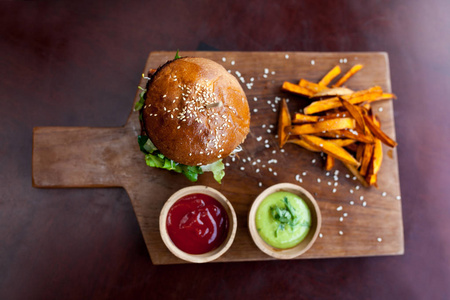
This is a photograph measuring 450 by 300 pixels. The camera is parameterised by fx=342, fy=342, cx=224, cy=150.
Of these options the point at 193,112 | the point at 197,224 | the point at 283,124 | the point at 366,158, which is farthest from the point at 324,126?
the point at 197,224

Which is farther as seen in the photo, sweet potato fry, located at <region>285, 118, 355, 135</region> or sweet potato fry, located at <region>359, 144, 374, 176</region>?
sweet potato fry, located at <region>359, 144, 374, 176</region>

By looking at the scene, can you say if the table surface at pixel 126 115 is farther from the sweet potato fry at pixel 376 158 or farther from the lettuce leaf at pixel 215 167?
the lettuce leaf at pixel 215 167

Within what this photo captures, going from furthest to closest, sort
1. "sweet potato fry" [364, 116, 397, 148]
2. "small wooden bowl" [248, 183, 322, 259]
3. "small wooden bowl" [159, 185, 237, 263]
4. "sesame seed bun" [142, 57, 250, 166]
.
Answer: "sweet potato fry" [364, 116, 397, 148] → "small wooden bowl" [248, 183, 322, 259] → "small wooden bowl" [159, 185, 237, 263] → "sesame seed bun" [142, 57, 250, 166]

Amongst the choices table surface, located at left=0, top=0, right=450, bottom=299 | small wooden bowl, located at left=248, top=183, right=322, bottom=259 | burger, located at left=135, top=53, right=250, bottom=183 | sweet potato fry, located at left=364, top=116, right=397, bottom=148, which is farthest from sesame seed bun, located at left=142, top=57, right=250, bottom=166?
sweet potato fry, located at left=364, top=116, right=397, bottom=148

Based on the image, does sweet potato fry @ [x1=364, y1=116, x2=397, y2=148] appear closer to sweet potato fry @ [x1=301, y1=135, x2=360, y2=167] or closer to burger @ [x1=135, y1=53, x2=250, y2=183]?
sweet potato fry @ [x1=301, y1=135, x2=360, y2=167]

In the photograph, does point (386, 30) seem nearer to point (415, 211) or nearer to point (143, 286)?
point (415, 211)

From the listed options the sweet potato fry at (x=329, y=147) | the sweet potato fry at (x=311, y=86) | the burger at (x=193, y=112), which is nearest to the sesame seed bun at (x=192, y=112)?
the burger at (x=193, y=112)

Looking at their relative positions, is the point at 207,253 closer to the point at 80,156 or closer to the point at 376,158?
the point at 80,156
